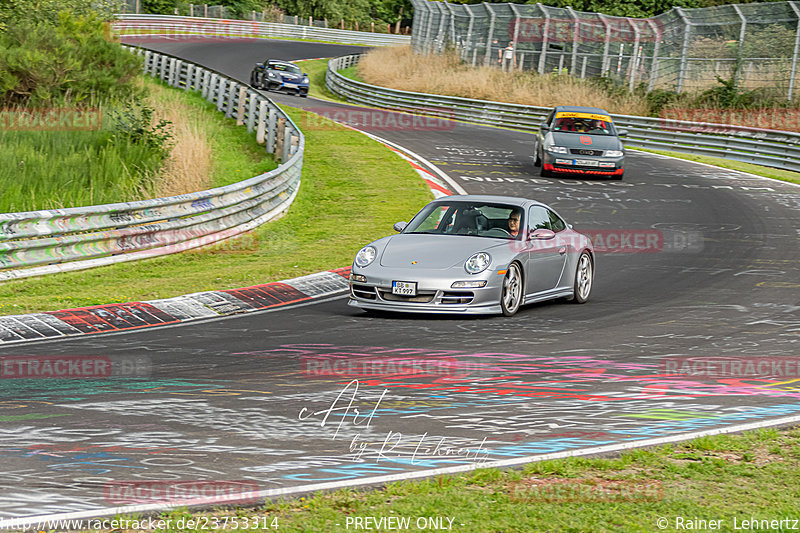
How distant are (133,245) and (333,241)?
4.04 m

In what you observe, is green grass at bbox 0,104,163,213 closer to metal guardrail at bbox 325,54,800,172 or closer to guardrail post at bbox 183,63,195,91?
guardrail post at bbox 183,63,195,91

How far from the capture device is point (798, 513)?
4.93 meters

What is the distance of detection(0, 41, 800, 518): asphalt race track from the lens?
566 centimetres

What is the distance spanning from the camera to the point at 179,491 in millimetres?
5039

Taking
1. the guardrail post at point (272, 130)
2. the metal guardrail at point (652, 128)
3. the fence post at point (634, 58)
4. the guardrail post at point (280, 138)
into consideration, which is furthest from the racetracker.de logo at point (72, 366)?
the fence post at point (634, 58)

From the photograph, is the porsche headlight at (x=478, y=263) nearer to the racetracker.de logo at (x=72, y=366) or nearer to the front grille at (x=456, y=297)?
the front grille at (x=456, y=297)

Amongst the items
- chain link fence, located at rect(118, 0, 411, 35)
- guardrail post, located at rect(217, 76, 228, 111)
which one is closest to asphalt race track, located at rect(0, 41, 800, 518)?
guardrail post, located at rect(217, 76, 228, 111)

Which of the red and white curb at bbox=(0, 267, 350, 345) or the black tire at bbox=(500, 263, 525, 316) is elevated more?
the black tire at bbox=(500, 263, 525, 316)

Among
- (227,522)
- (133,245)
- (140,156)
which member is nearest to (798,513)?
(227,522)

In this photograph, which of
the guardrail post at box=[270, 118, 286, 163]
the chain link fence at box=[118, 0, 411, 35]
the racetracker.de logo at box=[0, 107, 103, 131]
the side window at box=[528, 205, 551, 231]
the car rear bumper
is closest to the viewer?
the side window at box=[528, 205, 551, 231]

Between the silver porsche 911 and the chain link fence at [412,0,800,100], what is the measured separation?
24759mm

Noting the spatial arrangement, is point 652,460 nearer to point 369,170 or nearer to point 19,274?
point 19,274

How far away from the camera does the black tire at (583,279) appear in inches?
516

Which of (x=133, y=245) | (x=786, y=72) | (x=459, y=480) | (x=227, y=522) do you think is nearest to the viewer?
(x=227, y=522)
